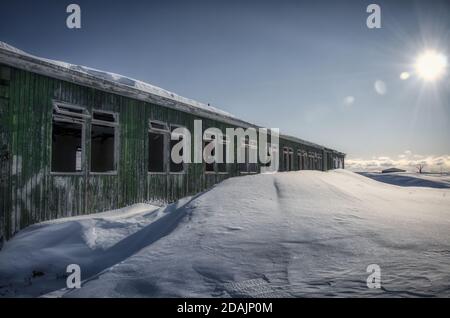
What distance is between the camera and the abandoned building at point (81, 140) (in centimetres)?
600

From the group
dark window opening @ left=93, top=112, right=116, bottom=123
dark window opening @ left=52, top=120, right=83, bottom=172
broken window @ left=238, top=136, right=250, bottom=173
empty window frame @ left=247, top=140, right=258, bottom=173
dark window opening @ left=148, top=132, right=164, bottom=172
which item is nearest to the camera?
dark window opening @ left=93, top=112, right=116, bottom=123

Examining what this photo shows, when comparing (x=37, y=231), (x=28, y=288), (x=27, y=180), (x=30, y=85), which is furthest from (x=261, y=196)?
(x=30, y=85)

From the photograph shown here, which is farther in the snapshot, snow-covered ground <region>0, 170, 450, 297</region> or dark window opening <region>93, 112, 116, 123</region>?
dark window opening <region>93, 112, 116, 123</region>

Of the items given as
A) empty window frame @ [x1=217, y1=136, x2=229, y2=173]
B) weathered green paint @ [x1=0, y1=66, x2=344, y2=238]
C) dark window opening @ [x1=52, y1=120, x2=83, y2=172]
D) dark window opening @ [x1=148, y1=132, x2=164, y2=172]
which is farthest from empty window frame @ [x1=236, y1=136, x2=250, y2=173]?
dark window opening @ [x1=52, y1=120, x2=83, y2=172]

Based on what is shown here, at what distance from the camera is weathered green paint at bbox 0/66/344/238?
19.6 ft

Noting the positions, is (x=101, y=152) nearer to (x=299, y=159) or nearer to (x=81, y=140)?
(x=81, y=140)

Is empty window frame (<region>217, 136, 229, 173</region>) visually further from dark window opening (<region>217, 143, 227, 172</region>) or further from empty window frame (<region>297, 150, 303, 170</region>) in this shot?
empty window frame (<region>297, 150, 303, 170</region>)

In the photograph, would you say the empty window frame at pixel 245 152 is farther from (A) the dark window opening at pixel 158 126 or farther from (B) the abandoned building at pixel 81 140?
(A) the dark window opening at pixel 158 126

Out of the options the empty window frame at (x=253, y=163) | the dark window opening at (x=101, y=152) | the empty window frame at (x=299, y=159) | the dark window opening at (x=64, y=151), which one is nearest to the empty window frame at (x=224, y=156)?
the empty window frame at (x=253, y=163)

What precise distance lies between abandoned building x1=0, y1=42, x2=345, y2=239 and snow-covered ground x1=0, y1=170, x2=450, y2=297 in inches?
28.4

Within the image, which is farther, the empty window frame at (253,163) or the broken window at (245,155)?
the empty window frame at (253,163)

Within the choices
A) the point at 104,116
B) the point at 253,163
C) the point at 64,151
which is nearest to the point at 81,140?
the point at 104,116

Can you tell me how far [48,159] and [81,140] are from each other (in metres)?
1.74

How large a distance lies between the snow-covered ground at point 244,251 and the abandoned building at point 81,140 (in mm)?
721
